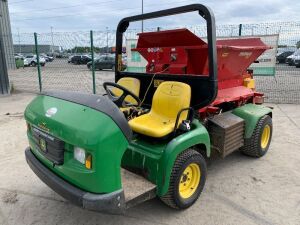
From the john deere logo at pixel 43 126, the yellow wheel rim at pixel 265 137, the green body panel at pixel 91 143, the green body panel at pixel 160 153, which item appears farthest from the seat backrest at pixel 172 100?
the yellow wheel rim at pixel 265 137

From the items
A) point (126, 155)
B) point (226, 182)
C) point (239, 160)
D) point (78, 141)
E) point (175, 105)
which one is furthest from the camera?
point (239, 160)

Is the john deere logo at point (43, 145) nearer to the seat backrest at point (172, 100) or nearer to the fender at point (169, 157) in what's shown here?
the fender at point (169, 157)

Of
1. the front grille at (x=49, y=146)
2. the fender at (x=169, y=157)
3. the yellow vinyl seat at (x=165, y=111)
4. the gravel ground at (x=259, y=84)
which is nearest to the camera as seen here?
the front grille at (x=49, y=146)

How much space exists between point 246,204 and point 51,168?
1.96m

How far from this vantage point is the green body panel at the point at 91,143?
1966mm

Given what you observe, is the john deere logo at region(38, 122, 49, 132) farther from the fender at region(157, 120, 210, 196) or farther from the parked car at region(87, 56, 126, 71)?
the parked car at region(87, 56, 126, 71)

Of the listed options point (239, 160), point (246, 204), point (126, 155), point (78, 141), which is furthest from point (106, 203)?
point (239, 160)

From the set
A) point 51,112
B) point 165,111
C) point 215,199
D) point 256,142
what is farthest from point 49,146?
point 256,142

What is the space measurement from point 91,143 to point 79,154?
0.68ft

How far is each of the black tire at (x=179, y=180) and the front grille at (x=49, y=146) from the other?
1.02m

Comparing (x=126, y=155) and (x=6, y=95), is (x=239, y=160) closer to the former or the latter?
(x=126, y=155)

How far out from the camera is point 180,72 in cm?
351

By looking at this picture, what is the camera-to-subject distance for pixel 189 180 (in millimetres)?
2930

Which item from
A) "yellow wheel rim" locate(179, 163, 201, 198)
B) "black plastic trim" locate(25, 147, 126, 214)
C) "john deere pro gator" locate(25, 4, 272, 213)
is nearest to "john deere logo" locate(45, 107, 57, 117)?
"john deere pro gator" locate(25, 4, 272, 213)
